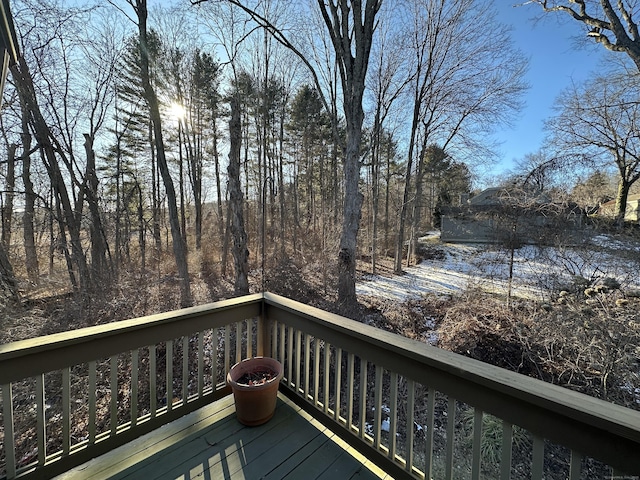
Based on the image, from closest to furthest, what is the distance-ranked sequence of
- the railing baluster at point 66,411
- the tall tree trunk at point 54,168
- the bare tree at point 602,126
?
the railing baluster at point 66,411 < the tall tree trunk at point 54,168 < the bare tree at point 602,126

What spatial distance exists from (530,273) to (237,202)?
6297 millimetres

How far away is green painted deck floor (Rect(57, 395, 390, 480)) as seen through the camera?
1.45 metres

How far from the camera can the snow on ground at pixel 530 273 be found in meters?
4.34

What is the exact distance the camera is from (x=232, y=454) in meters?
1.57

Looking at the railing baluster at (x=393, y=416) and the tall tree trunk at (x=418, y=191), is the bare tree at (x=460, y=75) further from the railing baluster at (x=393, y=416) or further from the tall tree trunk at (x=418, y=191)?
the railing baluster at (x=393, y=416)

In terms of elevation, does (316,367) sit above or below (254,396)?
above

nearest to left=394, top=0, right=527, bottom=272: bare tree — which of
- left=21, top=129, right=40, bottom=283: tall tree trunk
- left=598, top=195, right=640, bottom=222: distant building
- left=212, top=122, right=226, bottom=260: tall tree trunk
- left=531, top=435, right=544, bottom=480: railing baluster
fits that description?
left=598, top=195, right=640, bottom=222: distant building

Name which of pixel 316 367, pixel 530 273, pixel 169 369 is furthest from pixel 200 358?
pixel 530 273

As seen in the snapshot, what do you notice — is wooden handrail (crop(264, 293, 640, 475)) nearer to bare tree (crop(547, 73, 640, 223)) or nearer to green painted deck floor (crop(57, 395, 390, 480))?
green painted deck floor (crop(57, 395, 390, 480))

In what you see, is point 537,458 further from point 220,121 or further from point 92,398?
point 220,121

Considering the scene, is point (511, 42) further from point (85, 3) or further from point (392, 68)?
point (85, 3)

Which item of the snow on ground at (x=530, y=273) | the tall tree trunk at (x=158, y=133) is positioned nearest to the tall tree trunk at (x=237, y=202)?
the tall tree trunk at (x=158, y=133)

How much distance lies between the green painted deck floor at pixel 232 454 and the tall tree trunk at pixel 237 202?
14.1ft

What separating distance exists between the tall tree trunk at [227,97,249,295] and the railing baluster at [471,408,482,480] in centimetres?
534
